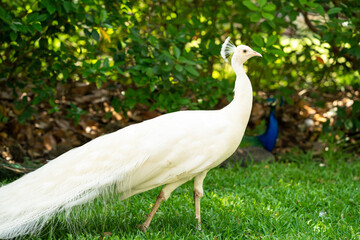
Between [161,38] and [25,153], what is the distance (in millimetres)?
2102

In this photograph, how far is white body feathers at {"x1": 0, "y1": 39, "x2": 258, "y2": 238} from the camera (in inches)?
115

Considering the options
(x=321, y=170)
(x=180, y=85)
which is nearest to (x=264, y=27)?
(x=180, y=85)

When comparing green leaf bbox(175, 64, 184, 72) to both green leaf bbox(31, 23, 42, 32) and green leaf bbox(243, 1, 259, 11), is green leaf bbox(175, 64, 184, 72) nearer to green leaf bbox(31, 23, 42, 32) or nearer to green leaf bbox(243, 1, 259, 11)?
green leaf bbox(243, 1, 259, 11)

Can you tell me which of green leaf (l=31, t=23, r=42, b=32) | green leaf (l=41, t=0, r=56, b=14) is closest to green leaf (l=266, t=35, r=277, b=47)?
green leaf (l=41, t=0, r=56, b=14)

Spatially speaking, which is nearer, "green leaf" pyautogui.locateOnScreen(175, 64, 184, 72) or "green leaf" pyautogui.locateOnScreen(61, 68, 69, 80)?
"green leaf" pyautogui.locateOnScreen(175, 64, 184, 72)

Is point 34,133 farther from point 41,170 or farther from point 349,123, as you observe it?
point 349,123

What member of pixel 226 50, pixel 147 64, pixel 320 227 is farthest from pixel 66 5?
pixel 320 227

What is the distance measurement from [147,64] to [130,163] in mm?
1895

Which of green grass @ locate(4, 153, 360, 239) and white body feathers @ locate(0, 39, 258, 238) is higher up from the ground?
white body feathers @ locate(0, 39, 258, 238)

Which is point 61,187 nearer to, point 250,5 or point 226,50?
point 226,50

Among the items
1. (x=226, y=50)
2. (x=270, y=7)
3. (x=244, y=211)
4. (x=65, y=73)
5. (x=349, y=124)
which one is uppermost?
(x=226, y=50)

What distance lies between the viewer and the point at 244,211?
12.3 feet

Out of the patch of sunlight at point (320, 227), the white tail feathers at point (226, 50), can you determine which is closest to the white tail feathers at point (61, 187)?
the white tail feathers at point (226, 50)

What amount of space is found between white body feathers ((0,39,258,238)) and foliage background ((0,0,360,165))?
1330 millimetres
